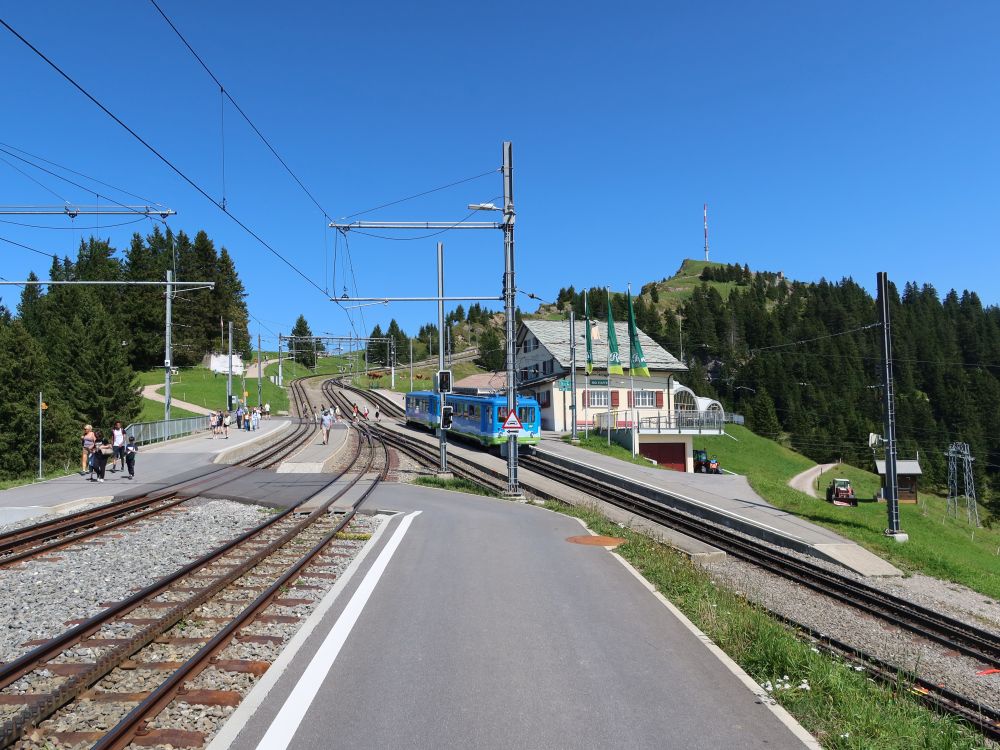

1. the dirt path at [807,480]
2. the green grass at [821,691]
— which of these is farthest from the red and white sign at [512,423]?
the dirt path at [807,480]

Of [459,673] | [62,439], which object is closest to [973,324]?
[62,439]

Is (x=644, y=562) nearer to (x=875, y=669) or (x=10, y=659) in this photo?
(x=875, y=669)

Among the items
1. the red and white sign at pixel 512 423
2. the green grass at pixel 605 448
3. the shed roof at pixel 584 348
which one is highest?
the shed roof at pixel 584 348

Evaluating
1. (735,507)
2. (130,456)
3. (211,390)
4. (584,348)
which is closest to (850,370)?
(584,348)

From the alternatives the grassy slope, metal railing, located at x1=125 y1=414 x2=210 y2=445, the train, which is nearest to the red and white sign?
the grassy slope

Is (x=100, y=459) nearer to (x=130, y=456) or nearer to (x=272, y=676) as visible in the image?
(x=130, y=456)

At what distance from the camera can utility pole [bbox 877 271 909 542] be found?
20406 millimetres

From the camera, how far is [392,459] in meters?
34.2

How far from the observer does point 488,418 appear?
3759cm

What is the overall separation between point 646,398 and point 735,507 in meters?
32.2

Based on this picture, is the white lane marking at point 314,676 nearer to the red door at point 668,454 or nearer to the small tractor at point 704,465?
the small tractor at point 704,465

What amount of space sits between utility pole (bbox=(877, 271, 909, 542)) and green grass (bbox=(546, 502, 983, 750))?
13.6 meters

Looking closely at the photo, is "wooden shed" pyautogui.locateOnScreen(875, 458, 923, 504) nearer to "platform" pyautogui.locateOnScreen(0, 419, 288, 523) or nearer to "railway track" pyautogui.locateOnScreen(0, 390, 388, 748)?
"platform" pyautogui.locateOnScreen(0, 419, 288, 523)

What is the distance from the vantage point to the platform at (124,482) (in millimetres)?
16609
